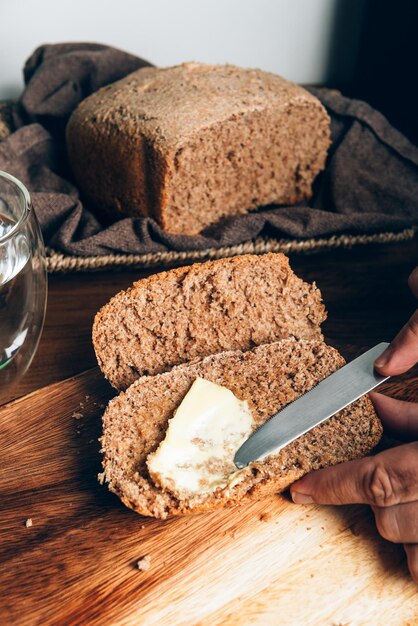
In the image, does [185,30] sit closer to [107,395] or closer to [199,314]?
[199,314]

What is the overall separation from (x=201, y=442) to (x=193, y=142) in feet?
5.24

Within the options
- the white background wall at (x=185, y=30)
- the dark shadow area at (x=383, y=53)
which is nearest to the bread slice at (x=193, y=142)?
the dark shadow area at (x=383, y=53)

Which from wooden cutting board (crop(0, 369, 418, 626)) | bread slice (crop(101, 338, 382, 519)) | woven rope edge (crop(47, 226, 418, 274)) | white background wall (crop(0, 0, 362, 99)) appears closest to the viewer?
wooden cutting board (crop(0, 369, 418, 626))

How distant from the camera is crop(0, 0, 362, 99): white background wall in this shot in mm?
4172

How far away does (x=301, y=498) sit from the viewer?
2.14 metres

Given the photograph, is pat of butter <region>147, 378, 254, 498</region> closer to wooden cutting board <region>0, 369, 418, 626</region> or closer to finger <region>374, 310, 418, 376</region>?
wooden cutting board <region>0, 369, 418, 626</region>

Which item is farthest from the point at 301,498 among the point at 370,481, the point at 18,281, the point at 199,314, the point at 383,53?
the point at 383,53

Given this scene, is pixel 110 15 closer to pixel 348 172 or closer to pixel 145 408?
pixel 348 172

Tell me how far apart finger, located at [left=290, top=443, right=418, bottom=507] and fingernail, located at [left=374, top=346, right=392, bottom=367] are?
1.07 feet

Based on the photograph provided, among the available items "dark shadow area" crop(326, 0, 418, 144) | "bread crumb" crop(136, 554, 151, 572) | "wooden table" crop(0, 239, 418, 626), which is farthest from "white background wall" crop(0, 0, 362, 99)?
"bread crumb" crop(136, 554, 151, 572)

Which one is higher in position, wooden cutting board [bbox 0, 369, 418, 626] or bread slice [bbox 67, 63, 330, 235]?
bread slice [bbox 67, 63, 330, 235]

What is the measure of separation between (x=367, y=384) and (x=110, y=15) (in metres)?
3.07

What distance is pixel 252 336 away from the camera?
2.52 meters

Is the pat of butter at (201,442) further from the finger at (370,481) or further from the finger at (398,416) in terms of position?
the finger at (398,416)
